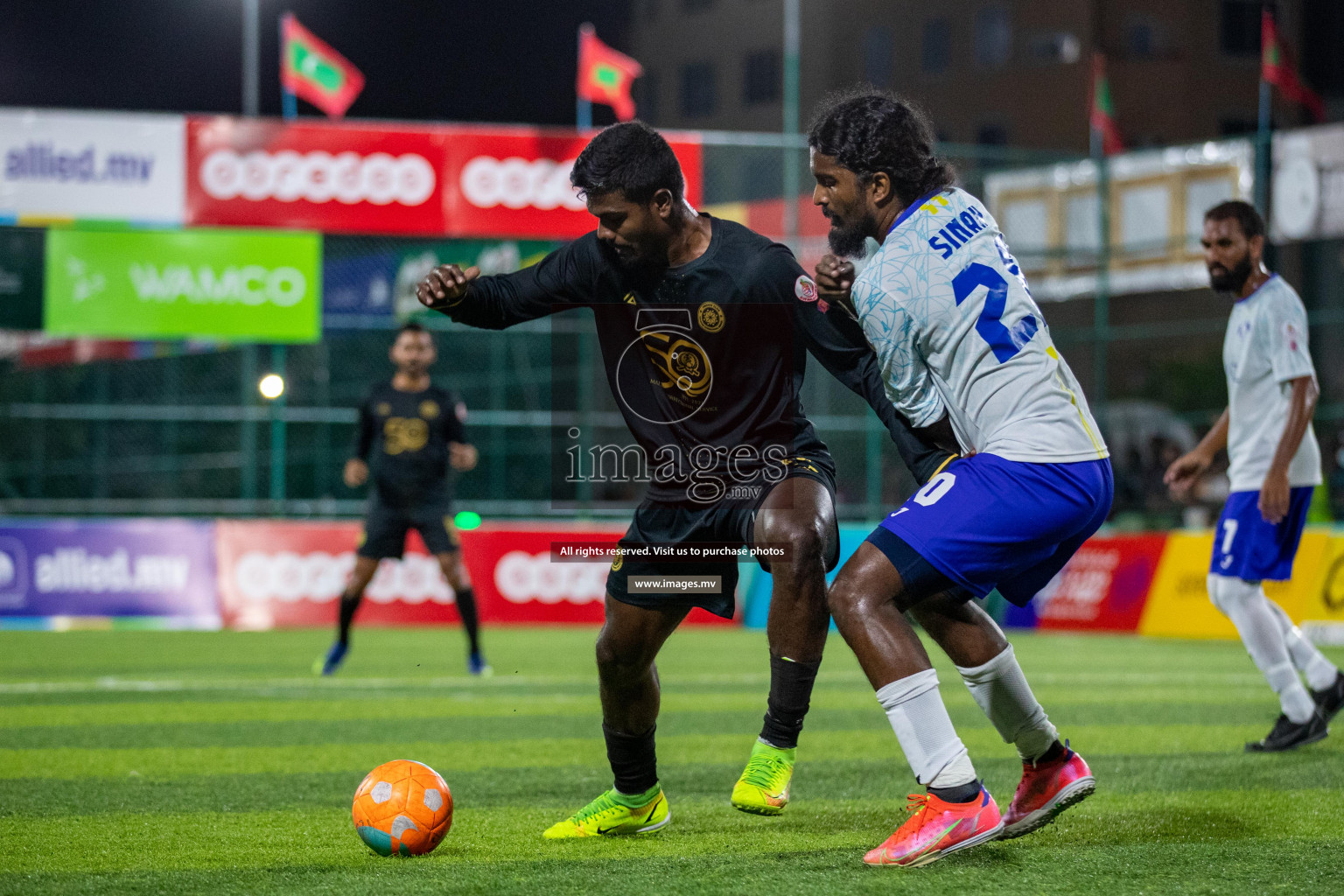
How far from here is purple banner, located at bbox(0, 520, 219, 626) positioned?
15.6 metres

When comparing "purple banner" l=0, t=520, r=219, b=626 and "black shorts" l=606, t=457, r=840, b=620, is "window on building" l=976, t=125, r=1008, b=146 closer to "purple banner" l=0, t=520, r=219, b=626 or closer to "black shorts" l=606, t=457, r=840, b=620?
"purple banner" l=0, t=520, r=219, b=626

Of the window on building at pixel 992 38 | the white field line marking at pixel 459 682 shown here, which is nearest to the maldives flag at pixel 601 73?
the white field line marking at pixel 459 682

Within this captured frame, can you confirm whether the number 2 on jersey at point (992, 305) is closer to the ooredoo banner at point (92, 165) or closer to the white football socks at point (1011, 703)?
the white football socks at point (1011, 703)

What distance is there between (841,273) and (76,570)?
44.5ft

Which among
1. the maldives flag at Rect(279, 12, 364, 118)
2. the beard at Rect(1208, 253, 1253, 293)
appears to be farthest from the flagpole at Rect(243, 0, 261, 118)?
the beard at Rect(1208, 253, 1253, 293)

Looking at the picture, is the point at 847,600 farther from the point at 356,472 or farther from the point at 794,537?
the point at 356,472

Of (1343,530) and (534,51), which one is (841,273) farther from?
(534,51)

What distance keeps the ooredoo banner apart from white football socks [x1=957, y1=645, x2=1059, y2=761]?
1446 cm

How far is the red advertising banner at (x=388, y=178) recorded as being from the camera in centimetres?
1692

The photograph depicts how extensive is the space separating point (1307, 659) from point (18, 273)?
46.9 feet

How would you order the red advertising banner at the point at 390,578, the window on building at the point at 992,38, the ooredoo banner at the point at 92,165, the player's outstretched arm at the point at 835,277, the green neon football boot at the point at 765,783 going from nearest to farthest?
the player's outstretched arm at the point at 835,277, the green neon football boot at the point at 765,783, the red advertising banner at the point at 390,578, the ooredoo banner at the point at 92,165, the window on building at the point at 992,38

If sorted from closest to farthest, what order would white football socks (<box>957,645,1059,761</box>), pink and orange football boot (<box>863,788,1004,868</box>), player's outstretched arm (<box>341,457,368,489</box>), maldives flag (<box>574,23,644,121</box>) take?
pink and orange football boot (<box>863,788,1004,868</box>)
white football socks (<box>957,645,1059,761</box>)
player's outstretched arm (<box>341,457,368,489</box>)
maldives flag (<box>574,23,644,121</box>)

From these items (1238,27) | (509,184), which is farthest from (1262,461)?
(1238,27)

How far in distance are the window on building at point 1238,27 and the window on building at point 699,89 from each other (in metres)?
15.9
